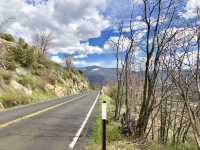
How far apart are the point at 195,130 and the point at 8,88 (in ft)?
105

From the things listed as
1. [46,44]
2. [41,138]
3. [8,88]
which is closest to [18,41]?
[8,88]

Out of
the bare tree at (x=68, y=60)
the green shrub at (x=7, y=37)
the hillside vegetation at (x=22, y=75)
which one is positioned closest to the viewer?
the hillside vegetation at (x=22, y=75)

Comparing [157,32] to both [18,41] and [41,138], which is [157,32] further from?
[18,41]

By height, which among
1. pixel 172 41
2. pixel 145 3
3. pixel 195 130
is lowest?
pixel 195 130

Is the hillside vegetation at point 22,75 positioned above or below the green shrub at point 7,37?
below

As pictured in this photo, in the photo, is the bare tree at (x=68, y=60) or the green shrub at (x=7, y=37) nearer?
the green shrub at (x=7, y=37)

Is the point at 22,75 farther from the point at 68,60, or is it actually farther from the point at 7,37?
the point at 68,60

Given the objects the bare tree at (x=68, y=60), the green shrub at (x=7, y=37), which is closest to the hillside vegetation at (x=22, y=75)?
the green shrub at (x=7, y=37)

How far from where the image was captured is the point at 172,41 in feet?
47.6

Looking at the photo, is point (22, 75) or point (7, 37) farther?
point (7, 37)

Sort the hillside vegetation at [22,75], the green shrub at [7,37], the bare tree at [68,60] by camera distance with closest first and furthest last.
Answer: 1. the hillside vegetation at [22,75]
2. the green shrub at [7,37]
3. the bare tree at [68,60]

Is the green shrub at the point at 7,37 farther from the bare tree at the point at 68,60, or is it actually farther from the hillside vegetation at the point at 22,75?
the bare tree at the point at 68,60

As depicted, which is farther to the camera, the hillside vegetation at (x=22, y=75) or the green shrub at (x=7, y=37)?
the green shrub at (x=7, y=37)

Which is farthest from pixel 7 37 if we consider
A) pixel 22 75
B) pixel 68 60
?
pixel 68 60
